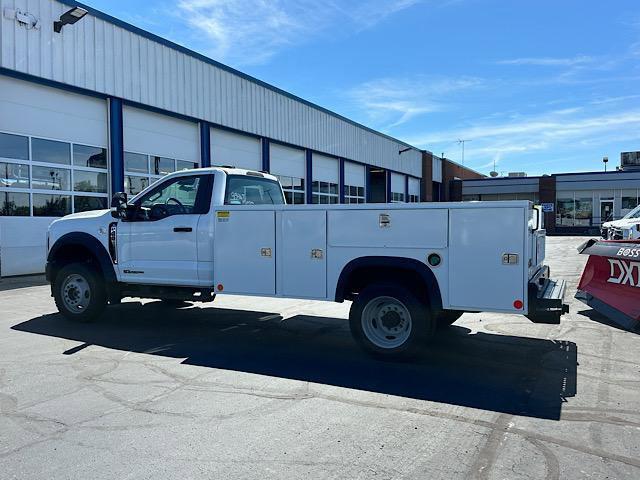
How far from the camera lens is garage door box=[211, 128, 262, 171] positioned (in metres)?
20.2

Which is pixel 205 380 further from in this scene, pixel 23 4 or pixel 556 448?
pixel 23 4

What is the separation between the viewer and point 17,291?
37.6 feet

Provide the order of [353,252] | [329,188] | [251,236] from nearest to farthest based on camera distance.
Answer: [353,252] < [251,236] < [329,188]

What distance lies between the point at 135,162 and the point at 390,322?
43.1ft

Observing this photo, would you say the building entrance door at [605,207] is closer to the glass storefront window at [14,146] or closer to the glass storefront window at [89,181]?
the glass storefront window at [89,181]

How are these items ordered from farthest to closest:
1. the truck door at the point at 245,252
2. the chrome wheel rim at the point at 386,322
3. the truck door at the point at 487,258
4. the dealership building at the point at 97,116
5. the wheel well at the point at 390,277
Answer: the dealership building at the point at 97,116 < the truck door at the point at 245,252 < the chrome wheel rim at the point at 386,322 < the wheel well at the point at 390,277 < the truck door at the point at 487,258

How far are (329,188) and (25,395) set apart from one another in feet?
81.0

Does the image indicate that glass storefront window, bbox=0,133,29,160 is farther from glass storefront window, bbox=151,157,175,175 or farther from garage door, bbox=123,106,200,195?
glass storefront window, bbox=151,157,175,175

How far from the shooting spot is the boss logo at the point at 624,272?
7629mm

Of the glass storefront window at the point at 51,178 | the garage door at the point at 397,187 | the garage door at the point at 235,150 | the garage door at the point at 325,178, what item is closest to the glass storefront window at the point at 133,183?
the glass storefront window at the point at 51,178

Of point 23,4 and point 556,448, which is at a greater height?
point 23,4

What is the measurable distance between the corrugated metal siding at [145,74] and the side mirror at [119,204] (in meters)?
7.99

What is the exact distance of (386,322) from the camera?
602 cm

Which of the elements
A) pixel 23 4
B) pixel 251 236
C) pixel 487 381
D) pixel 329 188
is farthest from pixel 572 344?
pixel 329 188
